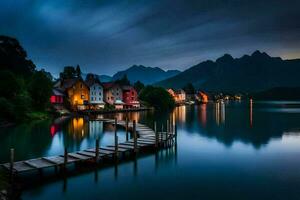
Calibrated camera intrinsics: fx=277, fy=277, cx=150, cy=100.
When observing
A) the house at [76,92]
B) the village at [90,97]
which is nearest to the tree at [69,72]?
the village at [90,97]

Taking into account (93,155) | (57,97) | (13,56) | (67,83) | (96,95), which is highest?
(13,56)

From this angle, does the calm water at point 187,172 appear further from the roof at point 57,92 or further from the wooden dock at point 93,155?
the roof at point 57,92

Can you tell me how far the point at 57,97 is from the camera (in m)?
87.9

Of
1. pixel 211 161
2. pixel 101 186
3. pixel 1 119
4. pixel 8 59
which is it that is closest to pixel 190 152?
pixel 211 161

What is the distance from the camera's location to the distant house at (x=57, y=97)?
86.4 meters

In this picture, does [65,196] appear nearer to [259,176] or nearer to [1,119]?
[259,176]

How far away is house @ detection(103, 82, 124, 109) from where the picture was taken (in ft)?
362

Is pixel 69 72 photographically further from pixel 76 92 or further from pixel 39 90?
pixel 39 90

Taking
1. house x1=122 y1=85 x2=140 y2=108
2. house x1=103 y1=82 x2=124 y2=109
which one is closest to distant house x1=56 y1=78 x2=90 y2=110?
house x1=103 y1=82 x2=124 y2=109

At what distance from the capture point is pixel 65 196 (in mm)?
20031

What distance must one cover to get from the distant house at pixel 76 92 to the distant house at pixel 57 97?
3.14 metres

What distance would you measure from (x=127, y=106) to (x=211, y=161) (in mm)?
84420

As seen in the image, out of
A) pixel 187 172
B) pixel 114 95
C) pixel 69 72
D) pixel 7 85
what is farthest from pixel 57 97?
pixel 187 172

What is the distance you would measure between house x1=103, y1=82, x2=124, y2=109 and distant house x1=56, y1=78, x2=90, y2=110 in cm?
1170
